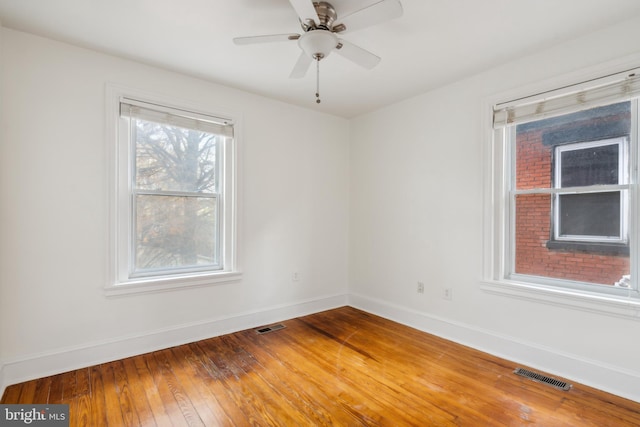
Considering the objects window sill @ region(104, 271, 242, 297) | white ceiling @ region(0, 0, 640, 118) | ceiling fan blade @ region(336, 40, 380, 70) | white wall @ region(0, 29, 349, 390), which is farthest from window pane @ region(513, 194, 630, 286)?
window sill @ region(104, 271, 242, 297)

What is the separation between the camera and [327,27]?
1.99 meters

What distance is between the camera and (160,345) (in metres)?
2.87

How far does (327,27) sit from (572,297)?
2.63 m

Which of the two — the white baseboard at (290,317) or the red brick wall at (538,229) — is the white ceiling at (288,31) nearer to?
the red brick wall at (538,229)

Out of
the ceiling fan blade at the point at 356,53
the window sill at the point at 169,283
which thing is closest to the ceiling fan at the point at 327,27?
the ceiling fan blade at the point at 356,53

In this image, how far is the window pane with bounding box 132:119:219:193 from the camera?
2.87 m

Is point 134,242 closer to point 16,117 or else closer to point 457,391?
point 16,117

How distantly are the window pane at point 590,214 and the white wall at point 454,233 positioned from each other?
61 cm

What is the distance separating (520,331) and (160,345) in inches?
125

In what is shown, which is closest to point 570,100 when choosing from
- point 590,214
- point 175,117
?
point 590,214

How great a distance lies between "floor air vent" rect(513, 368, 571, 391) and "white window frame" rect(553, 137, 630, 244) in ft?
3.55

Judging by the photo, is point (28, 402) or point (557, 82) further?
point (557, 82)

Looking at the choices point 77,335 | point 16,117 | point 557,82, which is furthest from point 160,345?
point 557,82

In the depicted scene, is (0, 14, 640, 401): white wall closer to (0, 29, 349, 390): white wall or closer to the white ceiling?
(0, 29, 349, 390): white wall
